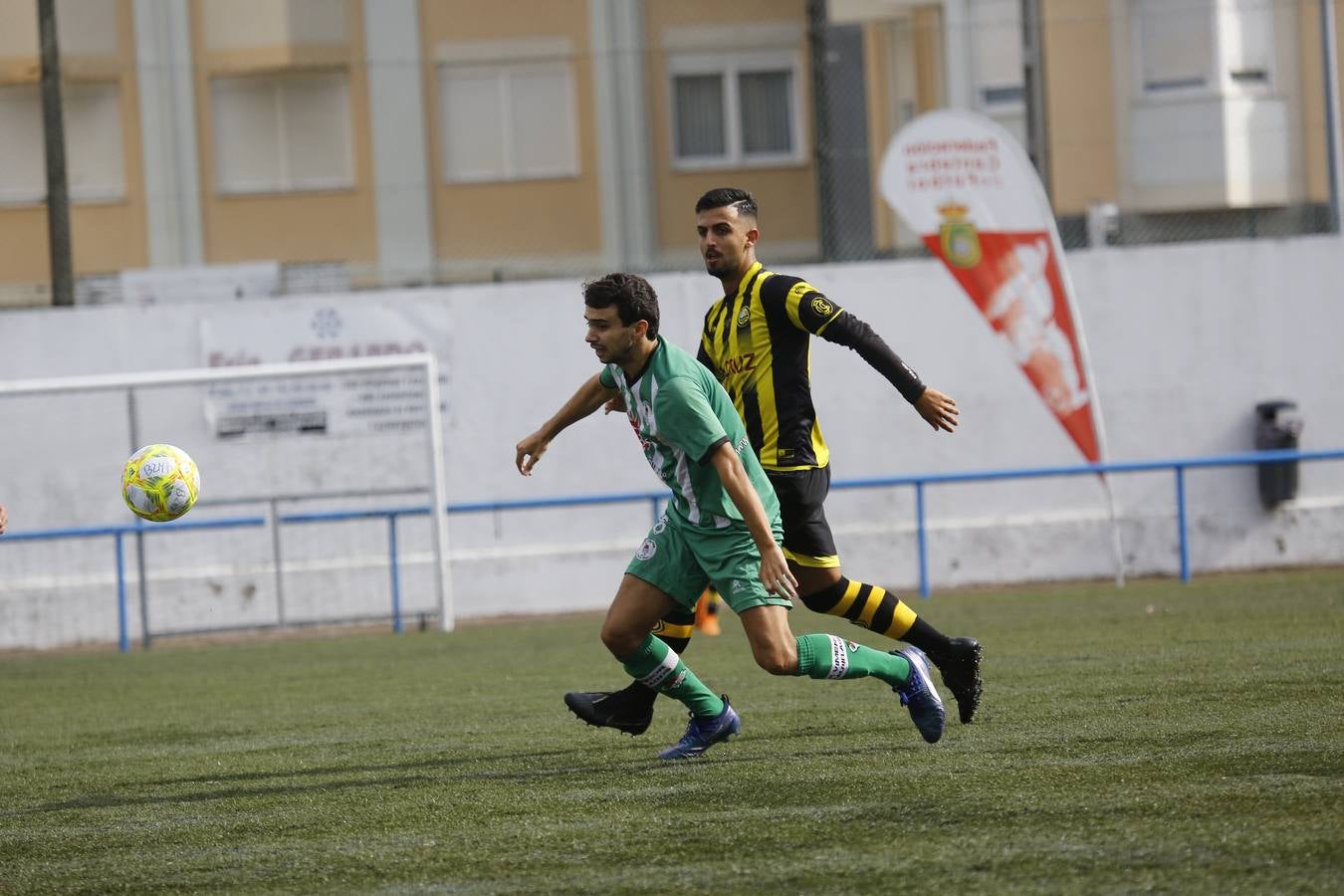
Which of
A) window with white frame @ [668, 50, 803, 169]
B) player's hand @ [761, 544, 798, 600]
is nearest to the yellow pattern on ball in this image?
player's hand @ [761, 544, 798, 600]

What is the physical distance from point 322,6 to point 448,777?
18.3 m

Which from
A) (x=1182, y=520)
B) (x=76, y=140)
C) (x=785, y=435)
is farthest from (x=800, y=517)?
(x=76, y=140)

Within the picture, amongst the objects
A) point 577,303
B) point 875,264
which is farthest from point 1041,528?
point 577,303

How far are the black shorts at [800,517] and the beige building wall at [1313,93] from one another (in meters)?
12.6

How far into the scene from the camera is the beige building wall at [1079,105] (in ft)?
62.2

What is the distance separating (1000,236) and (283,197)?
11467mm

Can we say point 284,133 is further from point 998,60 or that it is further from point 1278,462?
point 1278,462

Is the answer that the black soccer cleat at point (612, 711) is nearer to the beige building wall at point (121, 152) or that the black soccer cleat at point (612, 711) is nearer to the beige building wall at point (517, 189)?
the beige building wall at point (121, 152)

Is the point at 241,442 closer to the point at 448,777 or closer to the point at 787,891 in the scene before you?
the point at 448,777

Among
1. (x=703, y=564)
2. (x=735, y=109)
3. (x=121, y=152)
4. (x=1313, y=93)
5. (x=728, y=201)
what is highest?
(x=735, y=109)

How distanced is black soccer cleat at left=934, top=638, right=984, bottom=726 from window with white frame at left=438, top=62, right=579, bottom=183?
56.4ft

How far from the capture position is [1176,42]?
1961cm

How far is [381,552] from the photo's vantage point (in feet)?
49.7

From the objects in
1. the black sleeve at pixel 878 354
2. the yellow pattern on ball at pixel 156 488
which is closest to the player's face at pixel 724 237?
the black sleeve at pixel 878 354
